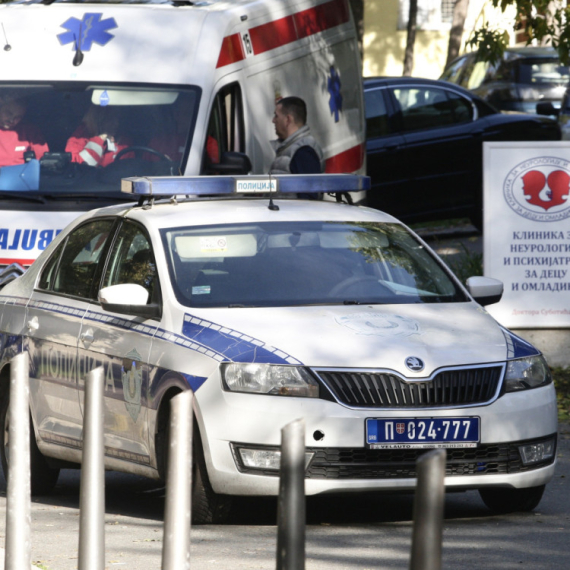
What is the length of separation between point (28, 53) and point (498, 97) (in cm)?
1249

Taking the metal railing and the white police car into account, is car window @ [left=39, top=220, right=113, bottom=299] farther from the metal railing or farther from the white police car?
the metal railing

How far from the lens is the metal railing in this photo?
2.78m

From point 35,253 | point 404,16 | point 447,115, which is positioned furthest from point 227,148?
point 404,16

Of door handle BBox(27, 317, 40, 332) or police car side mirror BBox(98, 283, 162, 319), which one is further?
door handle BBox(27, 317, 40, 332)

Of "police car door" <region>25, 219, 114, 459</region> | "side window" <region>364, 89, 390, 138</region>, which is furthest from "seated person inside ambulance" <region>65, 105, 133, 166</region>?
"side window" <region>364, 89, 390, 138</region>

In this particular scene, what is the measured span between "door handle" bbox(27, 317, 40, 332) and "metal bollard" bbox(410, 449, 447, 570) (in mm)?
5450

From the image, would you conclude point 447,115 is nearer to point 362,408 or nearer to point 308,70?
point 308,70

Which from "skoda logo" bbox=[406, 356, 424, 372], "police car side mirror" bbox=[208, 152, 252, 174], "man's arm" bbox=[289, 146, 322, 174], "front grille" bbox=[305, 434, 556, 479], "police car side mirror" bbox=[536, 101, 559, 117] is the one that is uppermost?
"police car side mirror" bbox=[536, 101, 559, 117]

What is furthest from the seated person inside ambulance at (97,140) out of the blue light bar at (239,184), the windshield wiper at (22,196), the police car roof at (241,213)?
the blue light bar at (239,184)

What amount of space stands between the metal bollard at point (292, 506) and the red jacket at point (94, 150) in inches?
297

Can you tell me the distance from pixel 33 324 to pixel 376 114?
30.8 ft

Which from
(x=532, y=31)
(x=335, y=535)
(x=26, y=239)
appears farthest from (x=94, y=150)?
(x=532, y=31)

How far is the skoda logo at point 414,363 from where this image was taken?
21.4 feet

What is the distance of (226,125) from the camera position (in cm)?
1135
